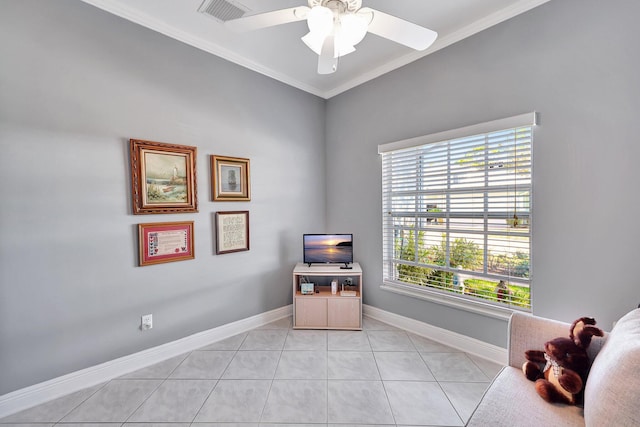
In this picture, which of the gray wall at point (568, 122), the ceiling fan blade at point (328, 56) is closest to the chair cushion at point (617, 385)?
the gray wall at point (568, 122)

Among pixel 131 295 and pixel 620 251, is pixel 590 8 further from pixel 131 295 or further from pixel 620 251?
pixel 131 295

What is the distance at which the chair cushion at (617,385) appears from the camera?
755 mm

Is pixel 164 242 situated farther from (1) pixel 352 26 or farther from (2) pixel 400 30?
(2) pixel 400 30

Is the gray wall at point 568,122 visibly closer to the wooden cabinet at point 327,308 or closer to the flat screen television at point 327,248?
the wooden cabinet at point 327,308

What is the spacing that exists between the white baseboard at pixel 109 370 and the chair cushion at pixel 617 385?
2532mm

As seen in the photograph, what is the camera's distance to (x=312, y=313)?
271cm

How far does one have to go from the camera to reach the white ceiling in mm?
1887

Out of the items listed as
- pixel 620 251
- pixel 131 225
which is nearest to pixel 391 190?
pixel 620 251

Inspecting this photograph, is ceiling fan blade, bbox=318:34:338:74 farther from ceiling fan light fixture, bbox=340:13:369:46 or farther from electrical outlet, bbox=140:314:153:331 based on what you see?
electrical outlet, bbox=140:314:153:331

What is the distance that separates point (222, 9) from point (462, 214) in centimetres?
258

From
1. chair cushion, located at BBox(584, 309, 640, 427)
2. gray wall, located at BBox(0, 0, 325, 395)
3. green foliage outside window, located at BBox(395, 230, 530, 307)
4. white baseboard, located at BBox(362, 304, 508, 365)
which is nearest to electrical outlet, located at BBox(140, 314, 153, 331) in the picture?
gray wall, located at BBox(0, 0, 325, 395)

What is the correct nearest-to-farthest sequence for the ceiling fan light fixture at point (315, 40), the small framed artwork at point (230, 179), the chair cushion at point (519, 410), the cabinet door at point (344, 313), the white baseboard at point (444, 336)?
the chair cushion at point (519, 410), the ceiling fan light fixture at point (315, 40), the white baseboard at point (444, 336), the small framed artwork at point (230, 179), the cabinet door at point (344, 313)

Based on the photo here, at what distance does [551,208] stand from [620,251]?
0.41 meters

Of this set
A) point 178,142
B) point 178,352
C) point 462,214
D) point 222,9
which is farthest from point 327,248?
point 222,9
